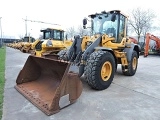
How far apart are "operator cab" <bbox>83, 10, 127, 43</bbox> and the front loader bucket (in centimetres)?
264

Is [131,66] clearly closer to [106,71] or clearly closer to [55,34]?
[106,71]

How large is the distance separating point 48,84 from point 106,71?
1.75 m

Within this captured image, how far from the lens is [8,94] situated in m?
4.70

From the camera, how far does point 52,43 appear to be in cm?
1314

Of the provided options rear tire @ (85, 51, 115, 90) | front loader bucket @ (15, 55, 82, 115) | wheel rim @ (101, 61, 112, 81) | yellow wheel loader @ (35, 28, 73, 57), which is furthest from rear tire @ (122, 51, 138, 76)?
yellow wheel loader @ (35, 28, 73, 57)

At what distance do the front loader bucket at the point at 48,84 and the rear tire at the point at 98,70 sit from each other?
0.77 m

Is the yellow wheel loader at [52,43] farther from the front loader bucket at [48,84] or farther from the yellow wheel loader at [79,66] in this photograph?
A: the front loader bucket at [48,84]

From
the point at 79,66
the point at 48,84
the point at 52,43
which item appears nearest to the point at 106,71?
the point at 79,66

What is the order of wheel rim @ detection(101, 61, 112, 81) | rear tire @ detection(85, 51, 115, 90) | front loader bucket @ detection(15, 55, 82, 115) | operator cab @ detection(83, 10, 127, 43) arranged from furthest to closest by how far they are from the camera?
operator cab @ detection(83, 10, 127, 43)
wheel rim @ detection(101, 61, 112, 81)
rear tire @ detection(85, 51, 115, 90)
front loader bucket @ detection(15, 55, 82, 115)

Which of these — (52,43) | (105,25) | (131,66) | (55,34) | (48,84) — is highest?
(55,34)

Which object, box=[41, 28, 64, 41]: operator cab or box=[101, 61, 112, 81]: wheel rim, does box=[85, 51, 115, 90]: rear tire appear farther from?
box=[41, 28, 64, 41]: operator cab

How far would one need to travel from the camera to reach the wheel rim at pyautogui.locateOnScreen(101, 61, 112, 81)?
513 centimetres

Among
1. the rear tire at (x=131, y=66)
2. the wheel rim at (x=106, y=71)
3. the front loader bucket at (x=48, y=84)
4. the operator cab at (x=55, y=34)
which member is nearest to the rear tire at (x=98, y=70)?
the wheel rim at (x=106, y=71)

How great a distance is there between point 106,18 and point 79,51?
1683mm
